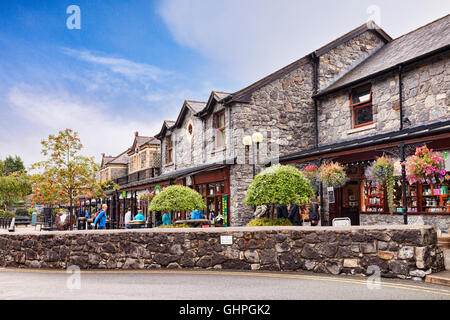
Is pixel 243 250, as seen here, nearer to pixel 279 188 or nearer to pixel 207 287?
pixel 207 287

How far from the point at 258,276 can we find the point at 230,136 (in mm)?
11267

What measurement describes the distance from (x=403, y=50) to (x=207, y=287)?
48.4 ft

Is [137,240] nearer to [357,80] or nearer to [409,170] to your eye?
[409,170]

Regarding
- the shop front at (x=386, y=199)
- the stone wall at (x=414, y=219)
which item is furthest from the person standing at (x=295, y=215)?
the stone wall at (x=414, y=219)

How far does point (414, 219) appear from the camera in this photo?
1378 cm

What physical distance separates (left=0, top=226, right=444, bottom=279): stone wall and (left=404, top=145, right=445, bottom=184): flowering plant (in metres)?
3.50

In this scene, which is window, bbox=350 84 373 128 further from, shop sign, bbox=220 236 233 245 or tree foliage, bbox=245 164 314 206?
shop sign, bbox=220 236 233 245

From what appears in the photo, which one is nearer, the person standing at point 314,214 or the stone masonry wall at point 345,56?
the person standing at point 314,214

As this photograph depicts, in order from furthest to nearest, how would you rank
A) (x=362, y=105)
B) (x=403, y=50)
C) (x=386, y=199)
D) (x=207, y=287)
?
(x=403, y=50) < (x=362, y=105) < (x=386, y=199) < (x=207, y=287)

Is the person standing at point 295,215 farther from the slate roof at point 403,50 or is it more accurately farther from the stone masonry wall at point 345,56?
the stone masonry wall at point 345,56

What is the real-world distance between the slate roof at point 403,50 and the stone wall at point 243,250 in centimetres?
955

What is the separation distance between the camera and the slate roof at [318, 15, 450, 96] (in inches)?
623

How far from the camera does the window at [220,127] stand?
20.4m

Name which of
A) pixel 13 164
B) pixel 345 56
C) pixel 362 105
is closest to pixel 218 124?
pixel 362 105
